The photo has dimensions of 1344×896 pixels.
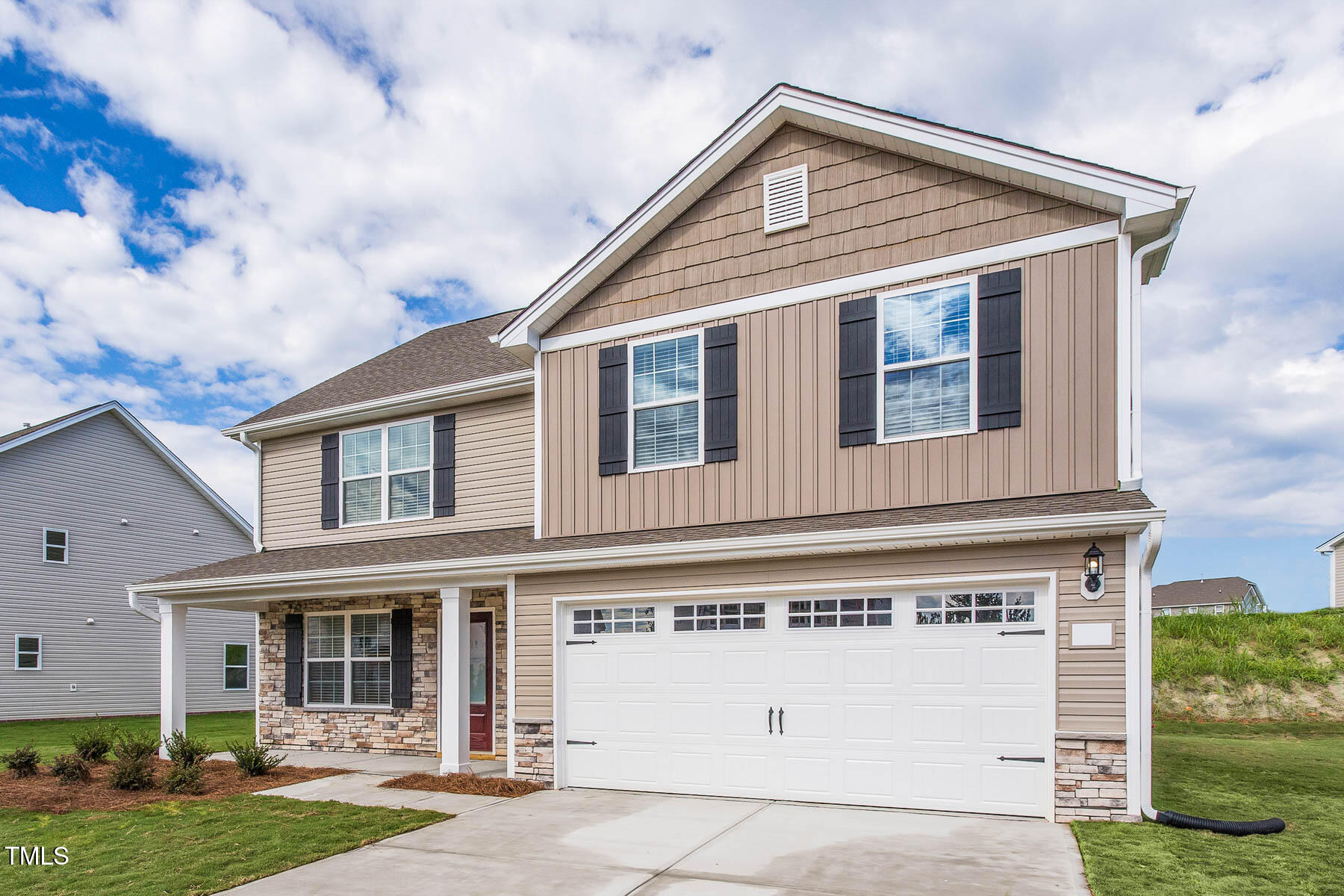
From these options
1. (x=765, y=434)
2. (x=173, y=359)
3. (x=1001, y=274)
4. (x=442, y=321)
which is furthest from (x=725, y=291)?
(x=173, y=359)

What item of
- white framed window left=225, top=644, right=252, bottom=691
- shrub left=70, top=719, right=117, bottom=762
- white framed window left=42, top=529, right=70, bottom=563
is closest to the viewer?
shrub left=70, top=719, right=117, bottom=762

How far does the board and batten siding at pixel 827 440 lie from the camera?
26.4ft

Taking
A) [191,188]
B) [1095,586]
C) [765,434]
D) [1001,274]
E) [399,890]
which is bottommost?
[399,890]

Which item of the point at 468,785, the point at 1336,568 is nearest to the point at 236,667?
the point at 468,785

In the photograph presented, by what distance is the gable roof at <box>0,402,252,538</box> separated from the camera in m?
19.9

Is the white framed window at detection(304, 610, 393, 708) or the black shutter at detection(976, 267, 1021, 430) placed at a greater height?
the black shutter at detection(976, 267, 1021, 430)

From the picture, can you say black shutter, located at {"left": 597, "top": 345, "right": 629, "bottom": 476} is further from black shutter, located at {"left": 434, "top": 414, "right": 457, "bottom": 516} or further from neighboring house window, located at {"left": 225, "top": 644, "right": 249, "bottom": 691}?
neighboring house window, located at {"left": 225, "top": 644, "right": 249, "bottom": 691}

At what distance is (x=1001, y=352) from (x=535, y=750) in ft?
21.4

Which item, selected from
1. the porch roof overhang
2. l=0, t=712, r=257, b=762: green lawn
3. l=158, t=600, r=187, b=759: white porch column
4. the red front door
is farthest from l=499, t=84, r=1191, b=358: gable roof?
l=0, t=712, r=257, b=762: green lawn

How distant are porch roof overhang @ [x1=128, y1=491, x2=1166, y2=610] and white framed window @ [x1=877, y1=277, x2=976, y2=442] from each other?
2.83 feet

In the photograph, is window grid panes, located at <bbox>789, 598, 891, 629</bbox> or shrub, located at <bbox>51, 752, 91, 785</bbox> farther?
shrub, located at <bbox>51, 752, 91, 785</bbox>

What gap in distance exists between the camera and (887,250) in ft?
30.0

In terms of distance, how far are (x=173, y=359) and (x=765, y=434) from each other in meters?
27.0

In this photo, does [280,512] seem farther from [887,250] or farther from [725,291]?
[887,250]
